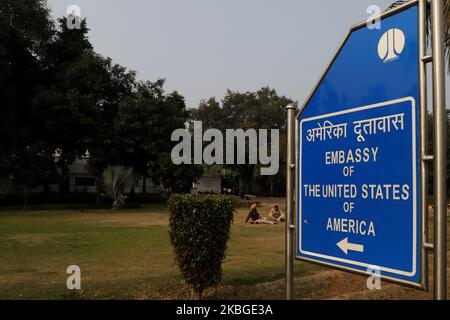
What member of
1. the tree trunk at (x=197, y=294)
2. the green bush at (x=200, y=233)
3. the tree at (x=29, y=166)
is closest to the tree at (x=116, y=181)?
the tree at (x=29, y=166)

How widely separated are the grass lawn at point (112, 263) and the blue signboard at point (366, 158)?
138 inches

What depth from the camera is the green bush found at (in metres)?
5.71

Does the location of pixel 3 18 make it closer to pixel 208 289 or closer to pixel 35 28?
pixel 35 28

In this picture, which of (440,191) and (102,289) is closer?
(440,191)

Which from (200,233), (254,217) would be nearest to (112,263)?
(200,233)

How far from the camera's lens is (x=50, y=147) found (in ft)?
99.9

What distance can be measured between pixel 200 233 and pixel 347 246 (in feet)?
9.93

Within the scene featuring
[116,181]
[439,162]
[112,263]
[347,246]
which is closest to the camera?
[439,162]

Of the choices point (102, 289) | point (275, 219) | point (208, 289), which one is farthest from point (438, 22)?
point (275, 219)

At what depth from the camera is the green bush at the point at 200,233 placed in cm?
571

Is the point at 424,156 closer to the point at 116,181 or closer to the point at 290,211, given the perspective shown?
the point at 290,211

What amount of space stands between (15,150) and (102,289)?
24.4m

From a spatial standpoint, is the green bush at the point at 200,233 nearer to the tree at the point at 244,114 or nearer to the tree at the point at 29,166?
the tree at the point at 29,166

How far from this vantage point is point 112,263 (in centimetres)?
917
